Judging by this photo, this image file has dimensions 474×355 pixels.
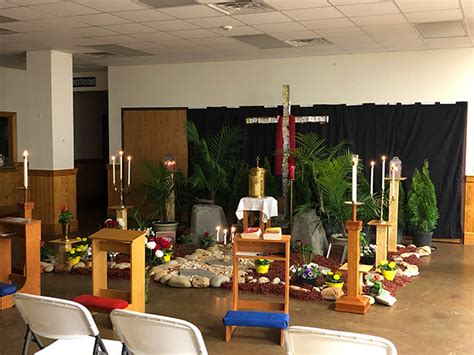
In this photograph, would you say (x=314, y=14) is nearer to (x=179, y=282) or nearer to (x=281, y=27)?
(x=281, y=27)

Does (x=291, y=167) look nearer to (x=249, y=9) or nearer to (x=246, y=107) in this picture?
(x=246, y=107)

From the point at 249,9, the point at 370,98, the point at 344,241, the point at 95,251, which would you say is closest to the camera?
the point at 95,251

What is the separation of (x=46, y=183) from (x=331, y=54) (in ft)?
15.9

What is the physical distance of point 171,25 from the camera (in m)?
7.22

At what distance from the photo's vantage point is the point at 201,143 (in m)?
9.48

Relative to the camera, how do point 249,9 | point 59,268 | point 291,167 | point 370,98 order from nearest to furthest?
point 249,9
point 59,268
point 291,167
point 370,98

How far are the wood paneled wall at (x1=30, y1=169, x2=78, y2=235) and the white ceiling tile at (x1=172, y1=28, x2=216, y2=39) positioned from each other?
3.21 m

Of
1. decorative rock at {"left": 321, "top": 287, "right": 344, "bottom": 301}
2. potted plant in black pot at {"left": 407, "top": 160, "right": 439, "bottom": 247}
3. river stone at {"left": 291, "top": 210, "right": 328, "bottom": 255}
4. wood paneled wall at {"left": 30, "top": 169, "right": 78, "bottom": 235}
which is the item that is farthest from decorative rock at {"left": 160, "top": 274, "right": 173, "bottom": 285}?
Answer: potted plant in black pot at {"left": 407, "top": 160, "right": 439, "bottom": 247}

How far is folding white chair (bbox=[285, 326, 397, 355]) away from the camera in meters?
2.73

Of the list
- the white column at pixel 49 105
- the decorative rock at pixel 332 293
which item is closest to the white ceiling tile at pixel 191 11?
the decorative rock at pixel 332 293

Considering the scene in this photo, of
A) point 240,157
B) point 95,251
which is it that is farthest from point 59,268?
point 240,157

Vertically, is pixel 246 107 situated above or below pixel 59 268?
above

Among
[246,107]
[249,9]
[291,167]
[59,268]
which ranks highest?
[249,9]

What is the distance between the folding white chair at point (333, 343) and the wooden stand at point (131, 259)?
91.2 inches
